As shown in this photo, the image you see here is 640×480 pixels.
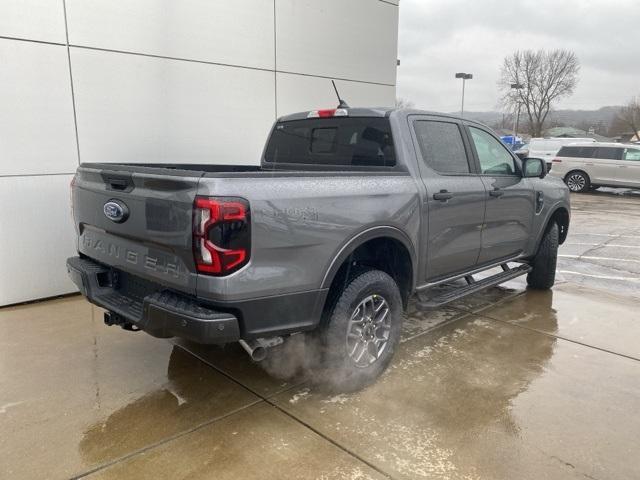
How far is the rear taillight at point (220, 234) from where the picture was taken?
8.33 feet

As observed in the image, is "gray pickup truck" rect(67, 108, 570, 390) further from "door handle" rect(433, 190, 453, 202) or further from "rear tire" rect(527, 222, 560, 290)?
"rear tire" rect(527, 222, 560, 290)

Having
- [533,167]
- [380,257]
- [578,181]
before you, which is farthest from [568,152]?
[380,257]

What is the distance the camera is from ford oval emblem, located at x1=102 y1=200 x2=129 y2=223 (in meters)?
2.98

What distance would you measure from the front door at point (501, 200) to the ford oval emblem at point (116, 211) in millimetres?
2965

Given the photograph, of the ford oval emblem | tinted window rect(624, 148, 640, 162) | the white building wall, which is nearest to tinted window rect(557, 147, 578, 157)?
tinted window rect(624, 148, 640, 162)

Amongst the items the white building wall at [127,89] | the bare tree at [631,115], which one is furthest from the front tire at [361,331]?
the bare tree at [631,115]

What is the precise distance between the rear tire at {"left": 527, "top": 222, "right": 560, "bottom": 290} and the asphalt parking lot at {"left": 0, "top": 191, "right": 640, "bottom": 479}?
0.86 metres

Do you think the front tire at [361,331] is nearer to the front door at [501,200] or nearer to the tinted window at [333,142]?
the tinted window at [333,142]

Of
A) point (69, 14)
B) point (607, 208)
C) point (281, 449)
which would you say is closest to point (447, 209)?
point (281, 449)

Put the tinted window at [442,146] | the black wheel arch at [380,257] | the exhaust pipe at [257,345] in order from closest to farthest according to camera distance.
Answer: the exhaust pipe at [257,345] → the black wheel arch at [380,257] → the tinted window at [442,146]

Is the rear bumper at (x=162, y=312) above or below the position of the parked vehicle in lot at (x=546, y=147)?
below

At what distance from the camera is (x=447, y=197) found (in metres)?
3.90

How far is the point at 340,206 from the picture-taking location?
3064 millimetres

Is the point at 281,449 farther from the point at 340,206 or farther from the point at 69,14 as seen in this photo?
the point at 69,14
